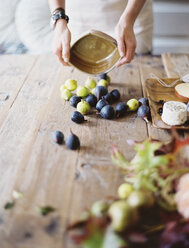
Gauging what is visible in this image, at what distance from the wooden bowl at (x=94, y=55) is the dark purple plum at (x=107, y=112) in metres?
0.26

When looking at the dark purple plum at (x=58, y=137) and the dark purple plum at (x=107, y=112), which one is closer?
the dark purple plum at (x=58, y=137)

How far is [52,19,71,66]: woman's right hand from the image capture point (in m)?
1.37

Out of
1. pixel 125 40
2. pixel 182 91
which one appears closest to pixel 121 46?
pixel 125 40

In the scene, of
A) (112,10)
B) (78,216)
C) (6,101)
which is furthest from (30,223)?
(112,10)

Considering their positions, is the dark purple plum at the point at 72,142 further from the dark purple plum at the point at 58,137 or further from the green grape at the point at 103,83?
the green grape at the point at 103,83

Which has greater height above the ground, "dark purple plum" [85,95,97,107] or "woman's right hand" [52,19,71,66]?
"woman's right hand" [52,19,71,66]

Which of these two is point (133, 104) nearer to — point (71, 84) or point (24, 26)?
point (71, 84)

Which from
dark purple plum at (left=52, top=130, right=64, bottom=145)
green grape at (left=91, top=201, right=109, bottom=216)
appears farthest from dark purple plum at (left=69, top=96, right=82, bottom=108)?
green grape at (left=91, top=201, right=109, bottom=216)

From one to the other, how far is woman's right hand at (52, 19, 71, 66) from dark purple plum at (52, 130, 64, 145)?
0.45m

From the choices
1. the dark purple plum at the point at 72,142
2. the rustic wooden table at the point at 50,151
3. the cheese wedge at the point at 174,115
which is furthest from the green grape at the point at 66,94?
the cheese wedge at the point at 174,115

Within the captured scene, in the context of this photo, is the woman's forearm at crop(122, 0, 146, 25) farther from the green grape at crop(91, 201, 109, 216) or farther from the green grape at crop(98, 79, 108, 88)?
the green grape at crop(91, 201, 109, 216)

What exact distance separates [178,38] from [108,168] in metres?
2.77

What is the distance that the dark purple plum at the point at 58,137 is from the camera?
3.64 ft

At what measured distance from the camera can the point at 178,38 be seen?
130 inches
